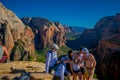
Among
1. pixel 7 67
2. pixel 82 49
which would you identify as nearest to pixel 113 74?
pixel 7 67

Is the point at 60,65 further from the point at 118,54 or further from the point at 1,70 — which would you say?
the point at 118,54

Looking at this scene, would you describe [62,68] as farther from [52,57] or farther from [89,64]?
[89,64]

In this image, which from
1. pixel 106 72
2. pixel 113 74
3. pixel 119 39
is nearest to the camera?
pixel 113 74

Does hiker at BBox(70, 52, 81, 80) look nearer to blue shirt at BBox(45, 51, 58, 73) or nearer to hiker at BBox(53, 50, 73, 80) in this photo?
hiker at BBox(53, 50, 73, 80)

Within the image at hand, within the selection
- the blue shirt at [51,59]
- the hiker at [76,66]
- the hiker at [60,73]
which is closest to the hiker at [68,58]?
the hiker at [76,66]

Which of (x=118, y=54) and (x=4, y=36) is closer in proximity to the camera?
(x=118, y=54)

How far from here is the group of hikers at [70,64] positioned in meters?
13.6

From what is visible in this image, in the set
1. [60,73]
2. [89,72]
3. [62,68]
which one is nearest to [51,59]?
[62,68]

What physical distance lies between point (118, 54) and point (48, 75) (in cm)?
4301

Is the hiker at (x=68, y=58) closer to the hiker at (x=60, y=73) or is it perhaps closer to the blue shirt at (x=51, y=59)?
the blue shirt at (x=51, y=59)

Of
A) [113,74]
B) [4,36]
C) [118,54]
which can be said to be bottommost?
[113,74]

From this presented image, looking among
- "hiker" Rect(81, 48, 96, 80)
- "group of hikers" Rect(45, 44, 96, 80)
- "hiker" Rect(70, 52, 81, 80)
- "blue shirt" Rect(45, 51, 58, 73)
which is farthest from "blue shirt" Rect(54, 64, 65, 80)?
"hiker" Rect(81, 48, 96, 80)

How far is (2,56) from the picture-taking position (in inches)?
532

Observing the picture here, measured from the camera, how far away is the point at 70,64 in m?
15.0
